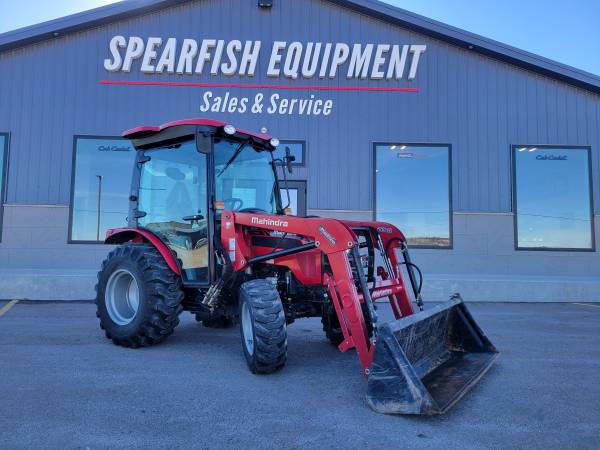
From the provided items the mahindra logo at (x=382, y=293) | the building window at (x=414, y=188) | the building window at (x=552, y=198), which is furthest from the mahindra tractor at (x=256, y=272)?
the building window at (x=552, y=198)

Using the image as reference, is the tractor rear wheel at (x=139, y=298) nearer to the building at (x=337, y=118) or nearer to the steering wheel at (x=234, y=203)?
the steering wheel at (x=234, y=203)

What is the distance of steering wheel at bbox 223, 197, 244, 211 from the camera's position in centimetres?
481

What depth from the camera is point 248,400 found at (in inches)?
132

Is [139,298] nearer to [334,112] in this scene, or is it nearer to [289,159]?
[289,159]

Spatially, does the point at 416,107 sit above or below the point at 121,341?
above

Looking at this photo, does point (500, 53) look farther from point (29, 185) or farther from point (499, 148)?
point (29, 185)

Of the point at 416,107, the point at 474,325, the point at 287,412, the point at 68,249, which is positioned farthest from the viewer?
the point at 416,107

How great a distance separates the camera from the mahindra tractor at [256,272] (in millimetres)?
3615

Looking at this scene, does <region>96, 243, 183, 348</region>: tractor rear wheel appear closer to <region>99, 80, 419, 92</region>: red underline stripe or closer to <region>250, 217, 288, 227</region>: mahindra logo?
<region>250, 217, 288, 227</region>: mahindra logo

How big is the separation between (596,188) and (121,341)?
1126 cm

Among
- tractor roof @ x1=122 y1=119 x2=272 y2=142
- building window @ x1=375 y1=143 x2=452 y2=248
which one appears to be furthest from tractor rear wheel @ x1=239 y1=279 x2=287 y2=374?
building window @ x1=375 y1=143 x2=452 y2=248

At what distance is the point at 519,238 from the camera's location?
1048 cm

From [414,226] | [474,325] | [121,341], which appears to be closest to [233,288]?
[121,341]

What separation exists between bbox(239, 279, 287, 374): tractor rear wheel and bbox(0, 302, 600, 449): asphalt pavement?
0.17 m
